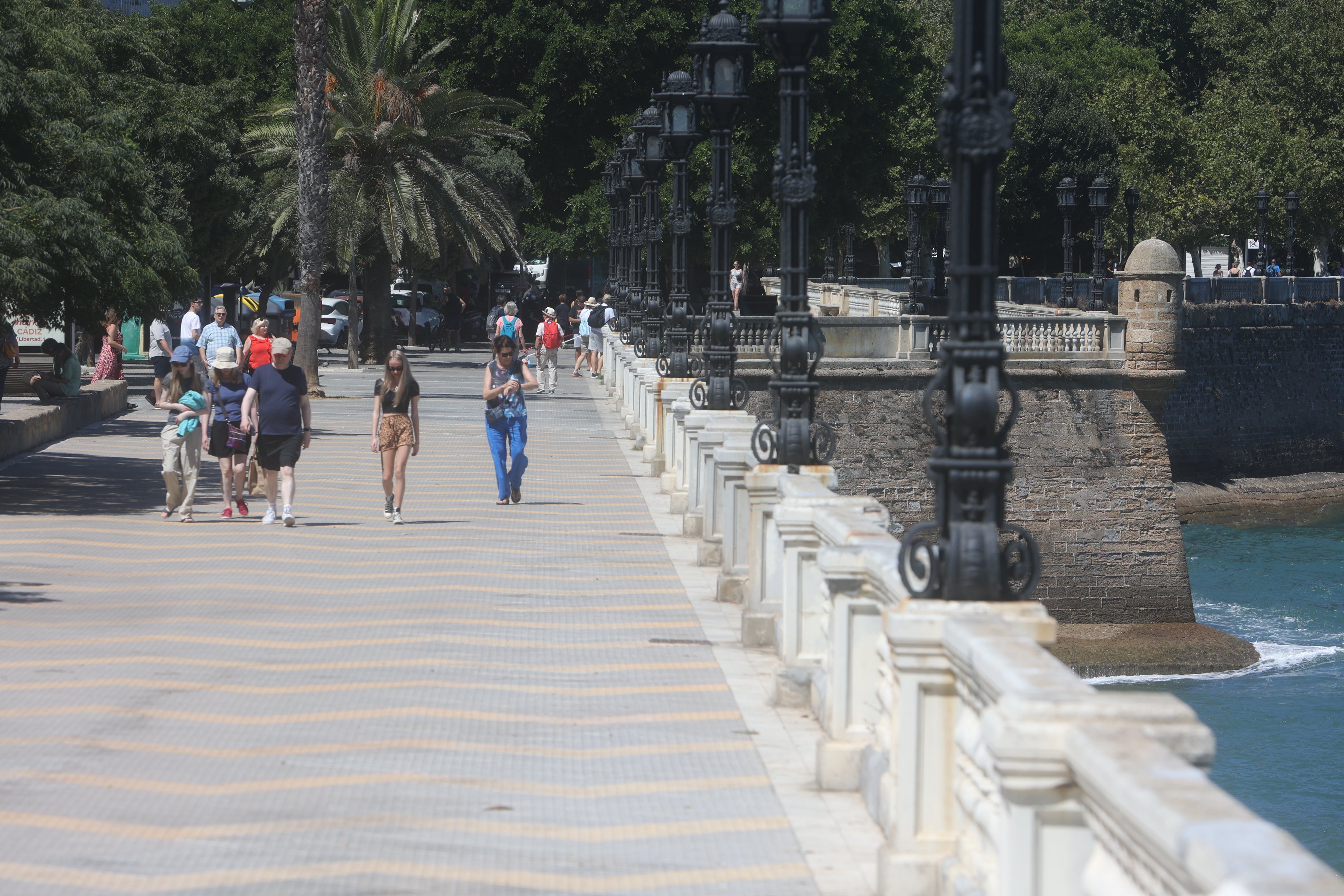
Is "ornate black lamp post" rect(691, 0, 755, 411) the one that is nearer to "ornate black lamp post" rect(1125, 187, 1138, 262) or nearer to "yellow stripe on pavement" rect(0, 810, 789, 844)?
"yellow stripe on pavement" rect(0, 810, 789, 844)

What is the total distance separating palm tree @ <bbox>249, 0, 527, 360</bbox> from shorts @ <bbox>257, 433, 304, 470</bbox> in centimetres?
2393

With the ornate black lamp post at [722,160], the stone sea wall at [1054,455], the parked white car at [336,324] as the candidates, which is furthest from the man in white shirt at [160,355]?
the parked white car at [336,324]

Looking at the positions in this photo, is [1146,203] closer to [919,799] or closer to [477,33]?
[477,33]

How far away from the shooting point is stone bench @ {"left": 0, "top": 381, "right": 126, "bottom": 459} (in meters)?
20.6

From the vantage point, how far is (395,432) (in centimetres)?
1562

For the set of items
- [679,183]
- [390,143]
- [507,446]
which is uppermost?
[390,143]

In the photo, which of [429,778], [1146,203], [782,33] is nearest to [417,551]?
[782,33]

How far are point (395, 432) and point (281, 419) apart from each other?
1015 millimetres

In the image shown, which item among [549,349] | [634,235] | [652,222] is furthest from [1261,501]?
[652,222]

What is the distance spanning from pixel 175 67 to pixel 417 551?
3220 cm

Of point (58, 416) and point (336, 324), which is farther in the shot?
point (336, 324)

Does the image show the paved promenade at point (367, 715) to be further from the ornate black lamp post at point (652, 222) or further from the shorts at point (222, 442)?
the ornate black lamp post at point (652, 222)

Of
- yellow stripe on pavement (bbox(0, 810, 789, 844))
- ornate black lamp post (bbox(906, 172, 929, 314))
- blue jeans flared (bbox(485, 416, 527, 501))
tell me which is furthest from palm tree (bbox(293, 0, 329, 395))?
yellow stripe on pavement (bbox(0, 810, 789, 844))

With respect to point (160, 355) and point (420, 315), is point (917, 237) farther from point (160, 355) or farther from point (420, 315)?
point (160, 355)
